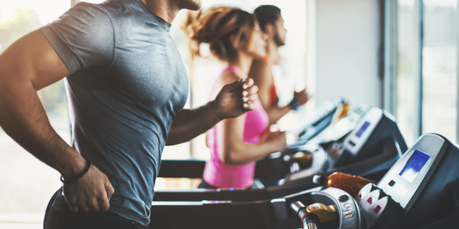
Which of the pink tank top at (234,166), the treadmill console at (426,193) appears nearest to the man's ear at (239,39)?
the pink tank top at (234,166)

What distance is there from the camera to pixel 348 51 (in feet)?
10.8

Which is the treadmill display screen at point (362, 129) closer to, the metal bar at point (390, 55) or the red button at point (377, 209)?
the red button at point (377, 209)

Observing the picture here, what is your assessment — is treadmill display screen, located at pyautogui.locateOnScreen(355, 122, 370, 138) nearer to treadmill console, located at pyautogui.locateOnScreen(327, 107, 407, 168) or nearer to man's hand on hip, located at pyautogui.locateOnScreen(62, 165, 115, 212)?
treadmill console, located at pyautogui.locateOnScreen(327, 107, 407, 168)

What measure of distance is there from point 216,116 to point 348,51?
2.66 meters

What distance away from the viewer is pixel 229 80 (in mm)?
1471

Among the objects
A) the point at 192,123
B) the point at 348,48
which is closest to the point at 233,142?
the point at 192,123

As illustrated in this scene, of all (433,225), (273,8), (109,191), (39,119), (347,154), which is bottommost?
(347,154)

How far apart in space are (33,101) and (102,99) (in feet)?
0.55

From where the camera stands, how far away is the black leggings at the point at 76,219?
768 mm

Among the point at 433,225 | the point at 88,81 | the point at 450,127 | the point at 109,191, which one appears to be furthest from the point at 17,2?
the point at 450,127

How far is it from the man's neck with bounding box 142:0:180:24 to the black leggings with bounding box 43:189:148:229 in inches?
21.3

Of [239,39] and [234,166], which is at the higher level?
[239,39]

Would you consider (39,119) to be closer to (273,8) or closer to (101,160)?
(101,160)

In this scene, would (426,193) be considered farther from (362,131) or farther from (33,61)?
(33,61)
